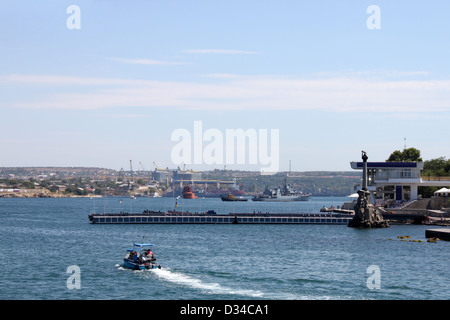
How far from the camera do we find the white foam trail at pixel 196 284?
54.3 meters

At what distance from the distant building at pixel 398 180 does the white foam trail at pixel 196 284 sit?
9152 cm

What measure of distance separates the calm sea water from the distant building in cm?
3240

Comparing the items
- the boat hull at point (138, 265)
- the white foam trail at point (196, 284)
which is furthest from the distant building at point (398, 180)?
the white foam trail at point (196, 284)

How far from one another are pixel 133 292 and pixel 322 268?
70.9 feet

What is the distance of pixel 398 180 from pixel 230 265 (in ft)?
276

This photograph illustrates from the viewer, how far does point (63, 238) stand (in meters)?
103

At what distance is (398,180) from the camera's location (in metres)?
146

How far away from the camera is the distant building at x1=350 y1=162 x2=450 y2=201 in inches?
5748

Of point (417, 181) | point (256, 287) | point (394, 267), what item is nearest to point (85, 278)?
point (256, 287)

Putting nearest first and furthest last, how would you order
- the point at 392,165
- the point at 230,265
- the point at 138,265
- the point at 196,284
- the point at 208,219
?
the point at 196,284 < the point at 138,265 < the point at 230,265 < the point at 208,219 < the point at 392,165

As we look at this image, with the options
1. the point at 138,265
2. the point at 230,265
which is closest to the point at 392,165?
the point at 230,265

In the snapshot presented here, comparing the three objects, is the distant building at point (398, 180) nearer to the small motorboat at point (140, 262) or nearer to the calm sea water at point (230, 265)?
the calm sea water at point (230, 265)

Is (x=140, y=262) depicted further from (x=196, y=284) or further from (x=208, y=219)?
(x=208, y=219)
